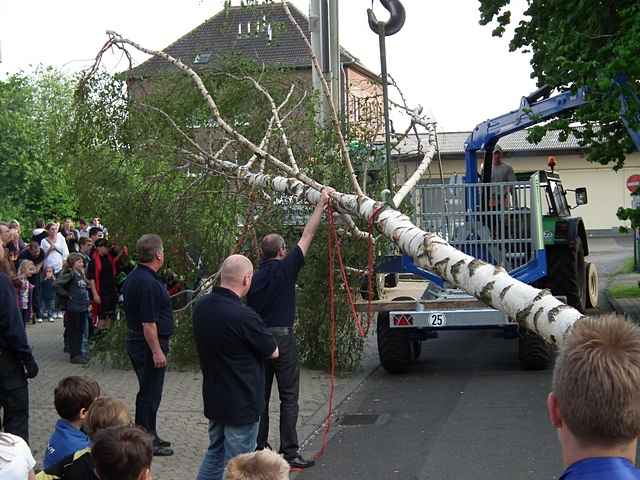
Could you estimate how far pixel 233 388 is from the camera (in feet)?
20.5

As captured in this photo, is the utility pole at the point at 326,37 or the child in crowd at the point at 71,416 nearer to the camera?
the child in crowd at the point at 71,416

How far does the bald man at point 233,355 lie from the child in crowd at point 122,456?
2231 mm

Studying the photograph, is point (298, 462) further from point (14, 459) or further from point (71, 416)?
point (14, 459)

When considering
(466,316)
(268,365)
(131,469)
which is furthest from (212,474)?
(466,316)

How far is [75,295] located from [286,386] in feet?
22.1

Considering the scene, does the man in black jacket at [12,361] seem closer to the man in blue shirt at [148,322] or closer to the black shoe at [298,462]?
the man in blue shirt at [148,322]

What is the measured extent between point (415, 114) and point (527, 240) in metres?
2.09

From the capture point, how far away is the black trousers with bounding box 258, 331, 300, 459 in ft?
25.7

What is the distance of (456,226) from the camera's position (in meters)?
12.1

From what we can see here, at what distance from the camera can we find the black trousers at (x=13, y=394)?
7.11m

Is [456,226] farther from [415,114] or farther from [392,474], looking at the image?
[392,474]

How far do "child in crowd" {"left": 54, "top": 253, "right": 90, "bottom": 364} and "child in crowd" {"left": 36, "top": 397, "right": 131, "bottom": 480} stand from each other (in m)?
9.14

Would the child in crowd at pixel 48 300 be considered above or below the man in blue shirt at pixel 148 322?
below

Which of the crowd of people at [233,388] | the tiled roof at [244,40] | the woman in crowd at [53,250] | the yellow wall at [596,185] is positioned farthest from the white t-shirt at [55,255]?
the yellow wall at [596,185]
